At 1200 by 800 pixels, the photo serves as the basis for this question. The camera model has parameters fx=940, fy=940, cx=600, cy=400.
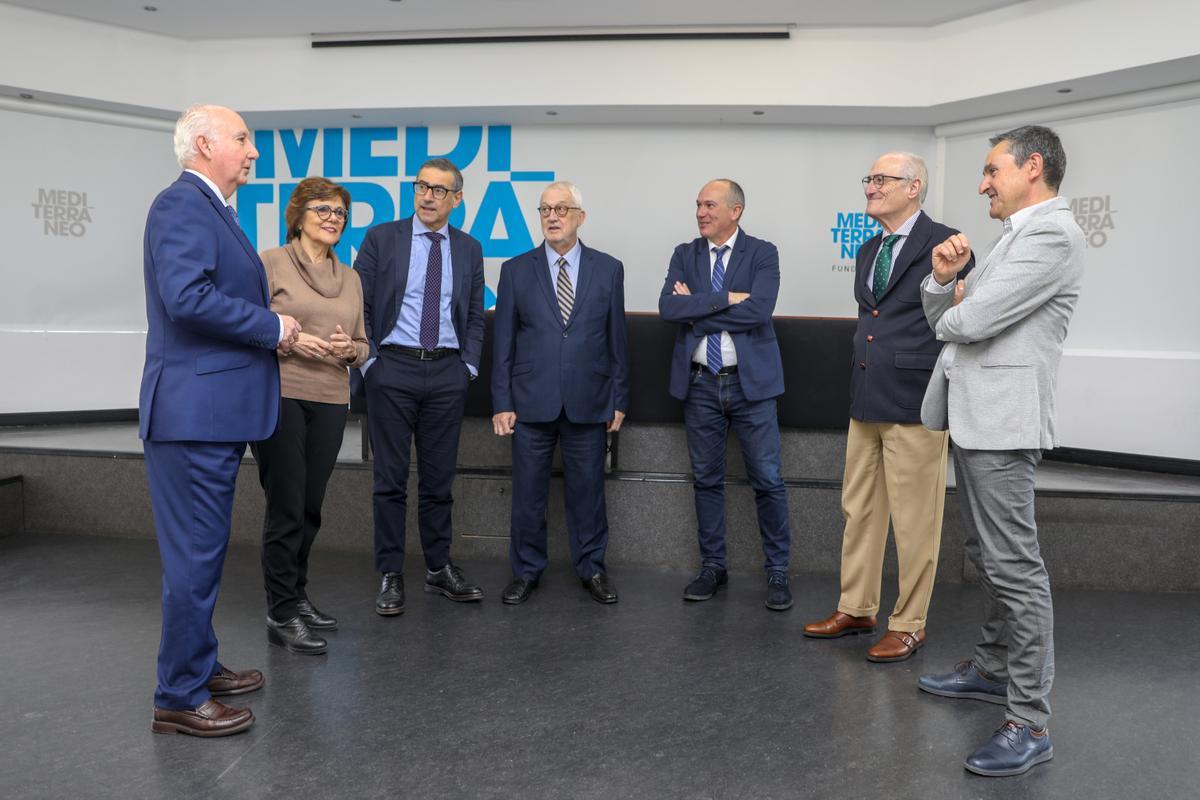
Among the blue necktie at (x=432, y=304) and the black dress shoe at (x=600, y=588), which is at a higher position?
the blue necktie at (x=432, y=304)

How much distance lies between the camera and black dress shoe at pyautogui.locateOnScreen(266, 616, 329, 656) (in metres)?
3.24

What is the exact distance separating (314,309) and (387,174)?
15.1 ft

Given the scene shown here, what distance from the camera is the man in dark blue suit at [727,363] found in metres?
3.90

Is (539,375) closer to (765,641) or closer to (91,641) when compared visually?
(765,641)

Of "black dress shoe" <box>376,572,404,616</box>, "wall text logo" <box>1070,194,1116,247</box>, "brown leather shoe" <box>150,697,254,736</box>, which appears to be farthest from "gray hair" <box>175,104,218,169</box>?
"wall text logo" <box>1070,194,1116,247</box>

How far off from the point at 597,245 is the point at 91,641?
197 inches

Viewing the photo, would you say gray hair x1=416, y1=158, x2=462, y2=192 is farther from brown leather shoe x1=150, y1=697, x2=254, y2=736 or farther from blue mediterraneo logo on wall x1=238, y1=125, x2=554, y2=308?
blue mediterraneo logo on wall x1=238, y1=125, x2=554, y2=308

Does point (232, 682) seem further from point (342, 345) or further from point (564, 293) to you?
point (564, 293)

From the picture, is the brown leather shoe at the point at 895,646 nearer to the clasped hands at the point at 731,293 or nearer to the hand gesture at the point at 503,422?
the clasped hands at the point at 731,293

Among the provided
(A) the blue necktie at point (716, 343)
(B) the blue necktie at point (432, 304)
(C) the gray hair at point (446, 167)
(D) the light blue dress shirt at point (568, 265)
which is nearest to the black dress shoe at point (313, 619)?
(B) the blue necktie at point (432, 304)

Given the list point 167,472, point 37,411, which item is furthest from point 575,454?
point 37,411

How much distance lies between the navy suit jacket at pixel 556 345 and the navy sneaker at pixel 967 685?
1649 mm

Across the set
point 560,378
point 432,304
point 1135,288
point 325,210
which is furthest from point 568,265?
point 1135,288

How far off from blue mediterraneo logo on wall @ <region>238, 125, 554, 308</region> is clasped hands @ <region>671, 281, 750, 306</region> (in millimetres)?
3547
